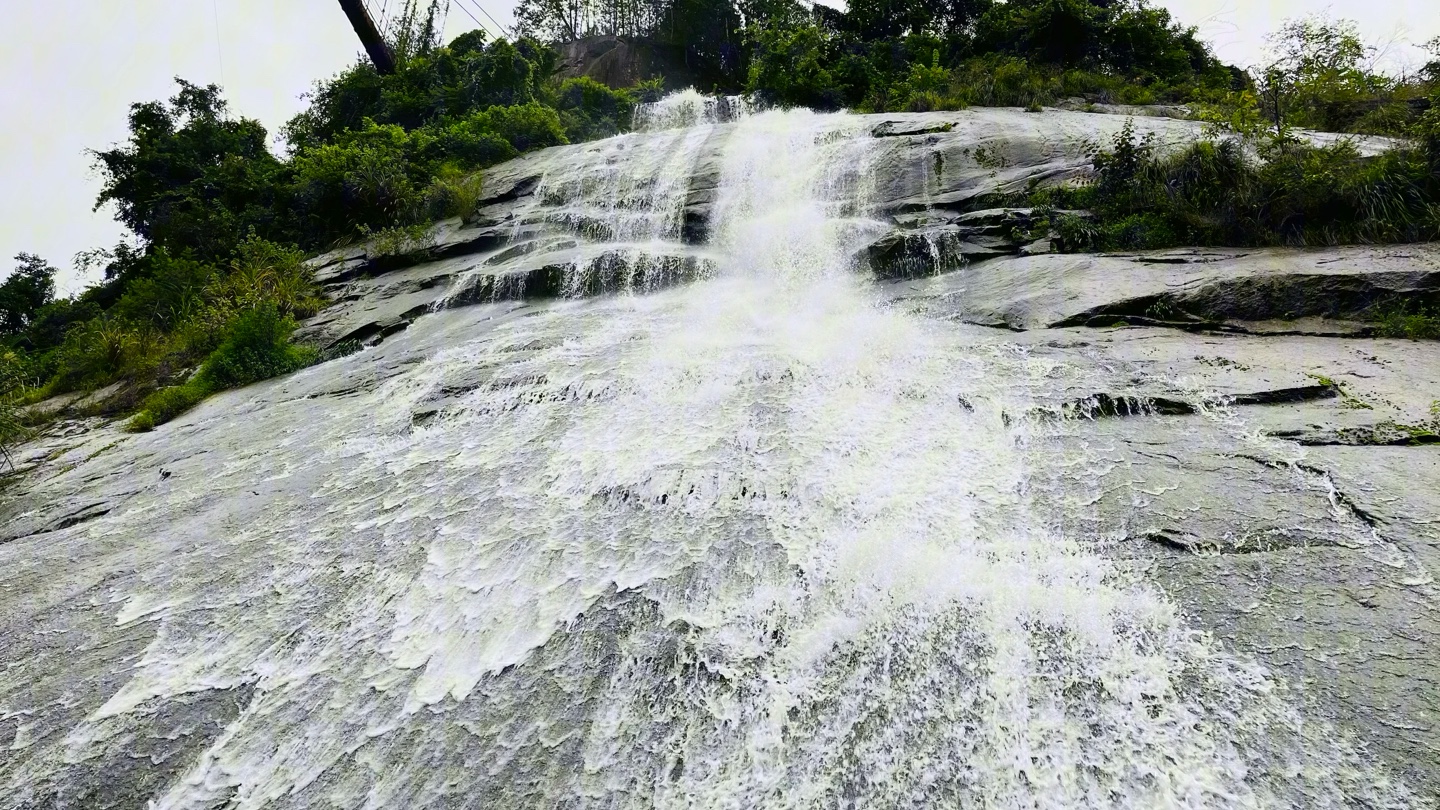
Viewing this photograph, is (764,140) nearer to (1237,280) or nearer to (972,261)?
(972,261)

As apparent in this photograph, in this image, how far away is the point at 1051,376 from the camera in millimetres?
5285

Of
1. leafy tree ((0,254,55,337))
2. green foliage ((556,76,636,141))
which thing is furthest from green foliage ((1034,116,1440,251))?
leafy tree ((0,254,55,337))

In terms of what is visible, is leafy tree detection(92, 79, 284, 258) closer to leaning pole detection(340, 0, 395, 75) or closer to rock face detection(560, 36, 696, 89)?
leaning pole detection(340, 0, 395, 75)

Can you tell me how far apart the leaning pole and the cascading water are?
929 inches

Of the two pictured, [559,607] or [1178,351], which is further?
[1178,351]

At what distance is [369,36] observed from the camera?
77.4ft

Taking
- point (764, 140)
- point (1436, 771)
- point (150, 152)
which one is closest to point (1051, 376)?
point (1436, 771)

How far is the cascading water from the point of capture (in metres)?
2.53

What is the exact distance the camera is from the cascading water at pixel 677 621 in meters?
2.53

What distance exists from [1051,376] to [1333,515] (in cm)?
217

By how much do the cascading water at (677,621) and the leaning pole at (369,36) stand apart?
23.6 meters

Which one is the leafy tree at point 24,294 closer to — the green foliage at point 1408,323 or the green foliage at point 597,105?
the green foliage at point 597,105

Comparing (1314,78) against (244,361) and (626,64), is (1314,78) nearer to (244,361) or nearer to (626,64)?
(244,361)

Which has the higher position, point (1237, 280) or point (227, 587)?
point (1237, 280)
